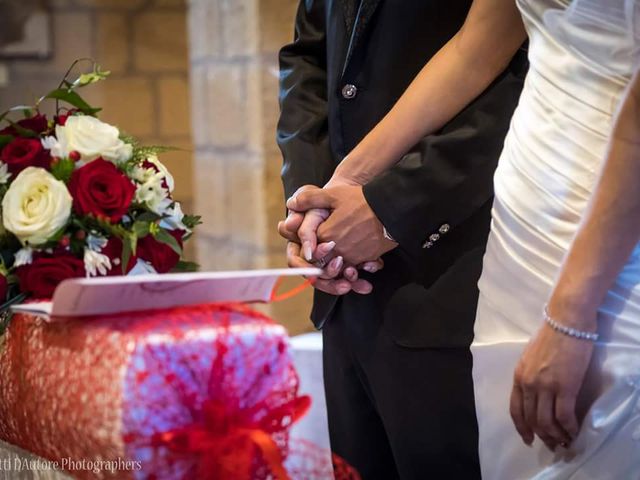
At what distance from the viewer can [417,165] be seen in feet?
4.92

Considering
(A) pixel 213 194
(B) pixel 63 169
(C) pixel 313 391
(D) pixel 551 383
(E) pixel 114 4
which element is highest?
(E) pixel 114 4

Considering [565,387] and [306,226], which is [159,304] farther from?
[306,226]

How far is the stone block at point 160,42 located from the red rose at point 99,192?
3.34 m

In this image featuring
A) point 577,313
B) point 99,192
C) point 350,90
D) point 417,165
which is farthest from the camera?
point 350,90

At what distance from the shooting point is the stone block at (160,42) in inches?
174

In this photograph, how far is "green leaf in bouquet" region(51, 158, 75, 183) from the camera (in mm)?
1188

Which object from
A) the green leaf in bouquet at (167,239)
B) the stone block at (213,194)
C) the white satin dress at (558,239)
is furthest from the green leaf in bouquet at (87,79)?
the stone block at (213,194)

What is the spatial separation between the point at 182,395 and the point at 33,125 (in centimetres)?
51

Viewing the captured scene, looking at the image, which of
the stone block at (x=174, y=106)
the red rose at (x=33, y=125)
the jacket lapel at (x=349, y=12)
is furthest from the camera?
the stone block at (x=174, y=106)

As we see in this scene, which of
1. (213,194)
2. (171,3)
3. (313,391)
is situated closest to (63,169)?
(313,391)

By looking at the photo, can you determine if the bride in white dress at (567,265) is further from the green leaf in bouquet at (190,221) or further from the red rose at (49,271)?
the red rose at (49,271)

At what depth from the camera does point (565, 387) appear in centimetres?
109

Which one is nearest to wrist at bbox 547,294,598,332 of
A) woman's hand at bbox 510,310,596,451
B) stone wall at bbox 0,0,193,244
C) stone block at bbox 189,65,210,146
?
woman's hand at bbox 510,310,596,451

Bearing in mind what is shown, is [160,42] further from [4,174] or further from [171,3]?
[4,174]
